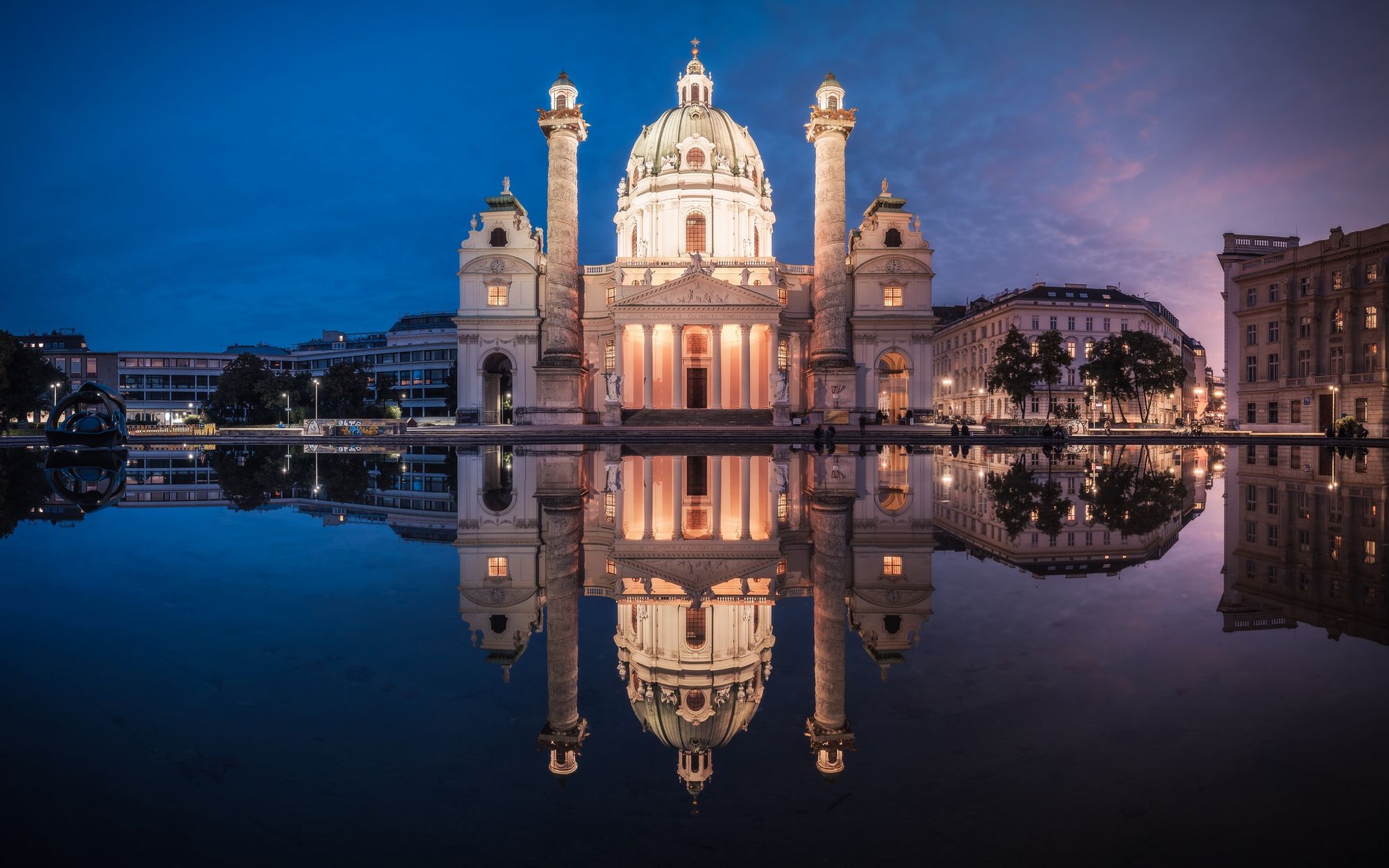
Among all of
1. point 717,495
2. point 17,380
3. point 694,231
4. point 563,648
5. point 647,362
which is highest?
point 694,231

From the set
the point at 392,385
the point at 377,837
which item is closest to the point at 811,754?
the point at 377,837

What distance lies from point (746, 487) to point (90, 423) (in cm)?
3651

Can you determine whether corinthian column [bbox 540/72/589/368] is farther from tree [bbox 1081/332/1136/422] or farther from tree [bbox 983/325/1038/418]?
tree [bbox 1081/332/1136/422]

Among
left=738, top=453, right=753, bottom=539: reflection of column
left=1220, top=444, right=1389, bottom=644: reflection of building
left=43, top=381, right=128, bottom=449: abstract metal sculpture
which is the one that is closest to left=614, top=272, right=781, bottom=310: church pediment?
left=738, top=453, right=753, bottom=539: reflection of column

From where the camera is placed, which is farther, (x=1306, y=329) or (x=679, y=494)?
(x=1306, y=329)

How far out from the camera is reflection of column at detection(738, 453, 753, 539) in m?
9.79

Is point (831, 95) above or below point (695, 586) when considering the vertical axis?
above

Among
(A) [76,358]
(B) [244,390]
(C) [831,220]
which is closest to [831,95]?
(C) [831,220]

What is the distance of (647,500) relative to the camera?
1322 cm

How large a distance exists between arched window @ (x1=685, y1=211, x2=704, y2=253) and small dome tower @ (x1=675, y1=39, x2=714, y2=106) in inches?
570

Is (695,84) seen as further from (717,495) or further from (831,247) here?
(717,495)

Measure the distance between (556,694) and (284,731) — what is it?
1.32m

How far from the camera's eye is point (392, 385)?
119500 mm

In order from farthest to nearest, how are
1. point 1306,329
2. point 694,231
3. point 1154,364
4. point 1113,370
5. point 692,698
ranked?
point 694,231 → point 1154,364 → point 1113,370 → point 1306,329 → point 692,698
